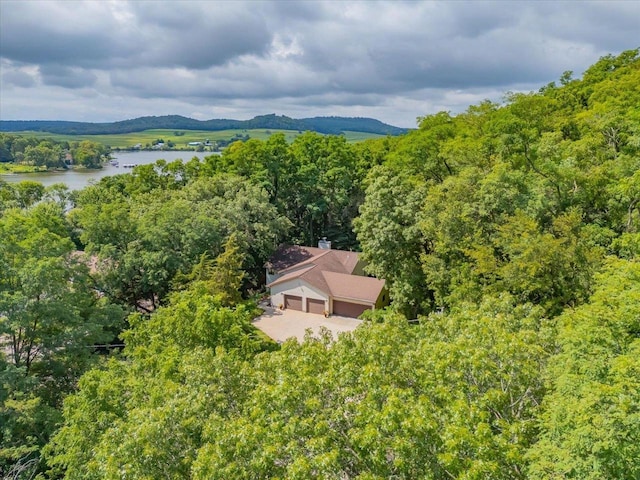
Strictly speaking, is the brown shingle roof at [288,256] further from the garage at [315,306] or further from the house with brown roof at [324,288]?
the garage at [315,306]

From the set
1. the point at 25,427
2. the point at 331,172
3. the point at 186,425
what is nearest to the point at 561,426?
the point at 186,425

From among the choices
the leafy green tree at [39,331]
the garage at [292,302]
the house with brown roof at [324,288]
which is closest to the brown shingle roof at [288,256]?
the house with brown roof at [324,288]

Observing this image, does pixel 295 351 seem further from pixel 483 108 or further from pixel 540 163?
pixel 483 108

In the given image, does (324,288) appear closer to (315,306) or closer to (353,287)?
(315,306)

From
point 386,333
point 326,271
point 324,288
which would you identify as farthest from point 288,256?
point 386,333

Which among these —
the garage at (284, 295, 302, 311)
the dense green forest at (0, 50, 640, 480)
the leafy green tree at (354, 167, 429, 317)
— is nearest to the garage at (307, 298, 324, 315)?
the garage at (284, 295, 302, 311)

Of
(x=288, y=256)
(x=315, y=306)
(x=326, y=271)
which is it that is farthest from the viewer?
(x=288, y=256)
